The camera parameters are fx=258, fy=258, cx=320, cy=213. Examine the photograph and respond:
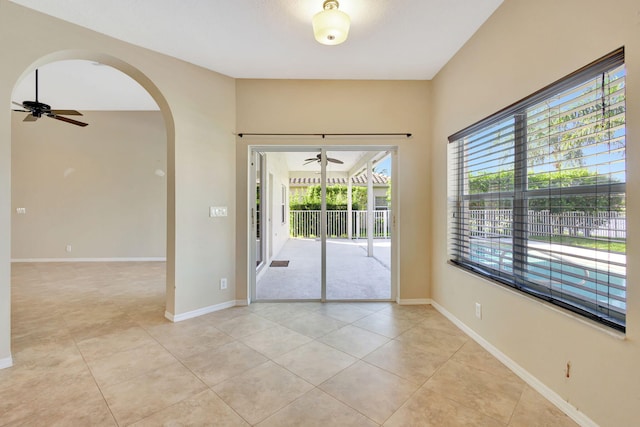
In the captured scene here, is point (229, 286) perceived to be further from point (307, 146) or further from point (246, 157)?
point (307, 146)

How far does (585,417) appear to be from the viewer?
55.9 inches

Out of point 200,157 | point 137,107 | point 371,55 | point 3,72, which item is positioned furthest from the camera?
point 137,107

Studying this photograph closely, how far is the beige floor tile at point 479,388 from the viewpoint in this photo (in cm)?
156

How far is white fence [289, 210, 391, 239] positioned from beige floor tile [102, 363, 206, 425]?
4721 mm

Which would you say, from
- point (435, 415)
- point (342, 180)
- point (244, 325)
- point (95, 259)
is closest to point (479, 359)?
point (435, 415)

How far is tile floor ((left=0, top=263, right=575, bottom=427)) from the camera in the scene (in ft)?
4.92

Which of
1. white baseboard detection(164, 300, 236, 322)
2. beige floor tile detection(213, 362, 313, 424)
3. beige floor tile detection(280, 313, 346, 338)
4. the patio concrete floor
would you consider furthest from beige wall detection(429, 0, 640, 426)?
white baseboard detection(164, 300, 236, 322)

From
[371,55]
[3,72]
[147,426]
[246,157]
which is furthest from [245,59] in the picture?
[147,426]

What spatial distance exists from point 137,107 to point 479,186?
622 centimetres

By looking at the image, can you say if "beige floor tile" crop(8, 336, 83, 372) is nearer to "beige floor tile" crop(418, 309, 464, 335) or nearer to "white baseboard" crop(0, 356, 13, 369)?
"white baseboard" crop(0, 356, 13, 369)

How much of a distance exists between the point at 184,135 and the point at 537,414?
367 cm

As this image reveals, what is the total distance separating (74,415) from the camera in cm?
149

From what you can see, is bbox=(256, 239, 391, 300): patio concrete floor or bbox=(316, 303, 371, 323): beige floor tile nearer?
bbox=(316, 303, 371, 323): beige floor tile

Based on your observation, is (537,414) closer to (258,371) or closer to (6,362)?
(258,371)
